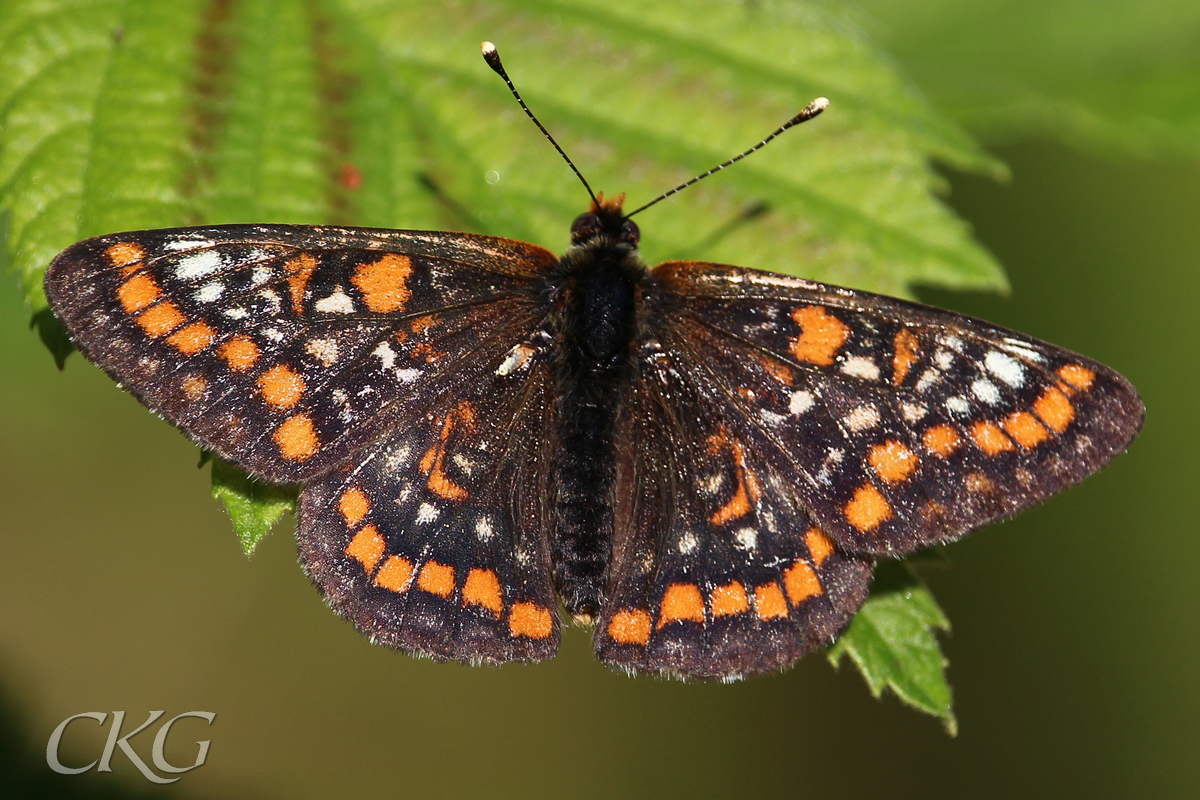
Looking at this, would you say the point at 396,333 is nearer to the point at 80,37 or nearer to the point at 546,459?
the point at 546,459

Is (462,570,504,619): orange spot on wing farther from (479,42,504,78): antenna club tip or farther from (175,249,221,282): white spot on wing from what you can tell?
(479,42,504,78): antenna club tip

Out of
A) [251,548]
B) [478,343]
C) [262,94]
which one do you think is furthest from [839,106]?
[251,548]

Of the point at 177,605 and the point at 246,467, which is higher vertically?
the point at 177,605

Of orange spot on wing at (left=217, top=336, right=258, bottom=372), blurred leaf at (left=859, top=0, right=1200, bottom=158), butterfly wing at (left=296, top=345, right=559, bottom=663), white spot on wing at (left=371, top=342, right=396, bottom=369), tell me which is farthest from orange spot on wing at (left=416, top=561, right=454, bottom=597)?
blurred leaf at (left=859, top=0, right=1200, bottom=158)

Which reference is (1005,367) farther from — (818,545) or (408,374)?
(408,374)

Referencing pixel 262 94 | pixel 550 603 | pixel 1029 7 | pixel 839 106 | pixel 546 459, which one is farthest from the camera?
pixel 1029 7

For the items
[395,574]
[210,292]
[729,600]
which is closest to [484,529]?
[395,574]
